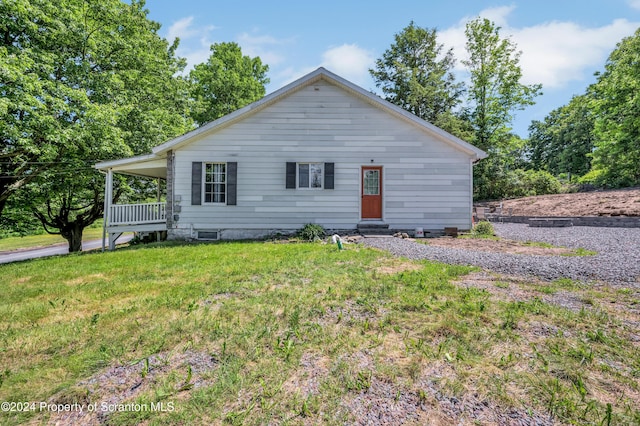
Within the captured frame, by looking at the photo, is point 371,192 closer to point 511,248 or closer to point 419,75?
point 511,248

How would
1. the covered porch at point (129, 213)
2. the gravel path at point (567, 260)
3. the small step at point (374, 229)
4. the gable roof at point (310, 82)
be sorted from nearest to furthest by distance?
the gravel path at point (567, 260), the gable roof at point (310, 82), the small step at point (374, 229), the covered porch at point (129, 213)

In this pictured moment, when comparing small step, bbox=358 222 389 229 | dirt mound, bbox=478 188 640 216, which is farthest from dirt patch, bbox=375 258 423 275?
dirt mound, bbox=478 188 640 216

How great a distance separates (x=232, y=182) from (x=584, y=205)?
16.4 m

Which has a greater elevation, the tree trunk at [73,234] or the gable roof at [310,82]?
the gable roof at [310,82]

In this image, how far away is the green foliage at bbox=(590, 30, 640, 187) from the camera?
18562mm

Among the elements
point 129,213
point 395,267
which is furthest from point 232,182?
point 395,267

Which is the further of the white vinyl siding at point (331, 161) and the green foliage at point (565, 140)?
the green foliage at point (565, 140)

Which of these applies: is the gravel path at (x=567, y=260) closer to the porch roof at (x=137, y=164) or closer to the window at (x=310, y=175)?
the window at (x=310, y=175)

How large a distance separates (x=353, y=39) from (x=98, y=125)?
390 inches

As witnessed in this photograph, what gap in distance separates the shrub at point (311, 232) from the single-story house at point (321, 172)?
0.31 m

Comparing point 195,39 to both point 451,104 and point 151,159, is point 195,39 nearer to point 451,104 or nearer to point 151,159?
point 151,159

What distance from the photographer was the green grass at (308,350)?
1918mm

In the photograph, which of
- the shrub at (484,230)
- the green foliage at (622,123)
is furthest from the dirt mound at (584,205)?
the shrub at (484,230)

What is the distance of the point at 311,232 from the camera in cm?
958
